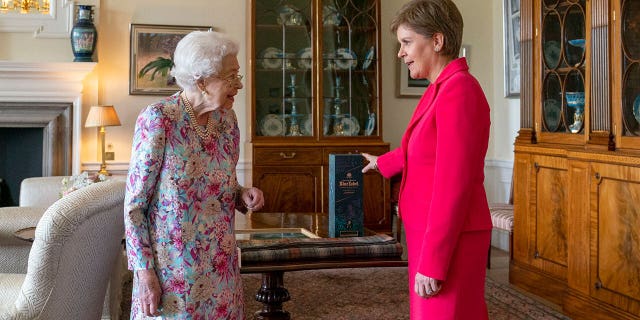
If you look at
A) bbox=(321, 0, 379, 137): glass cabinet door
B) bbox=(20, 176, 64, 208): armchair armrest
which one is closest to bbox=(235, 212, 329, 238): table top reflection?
bbox=(20, 176, 64, 208): armchair armrest

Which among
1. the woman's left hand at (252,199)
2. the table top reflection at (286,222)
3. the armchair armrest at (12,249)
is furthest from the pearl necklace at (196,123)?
the armchair armrest at (12,249)

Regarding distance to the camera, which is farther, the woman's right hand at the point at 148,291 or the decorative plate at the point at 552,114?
the decorative plate at the point at 552,114

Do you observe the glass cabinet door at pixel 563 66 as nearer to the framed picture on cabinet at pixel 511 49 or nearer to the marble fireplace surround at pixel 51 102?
the framed picture on cabinet at pixel 511 49

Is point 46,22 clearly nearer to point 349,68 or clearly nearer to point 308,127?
point 308,127

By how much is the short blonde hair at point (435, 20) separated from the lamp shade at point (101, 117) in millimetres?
4191

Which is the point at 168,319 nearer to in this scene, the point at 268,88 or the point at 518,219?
the point at 518,219

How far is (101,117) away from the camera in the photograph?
18.5 feet

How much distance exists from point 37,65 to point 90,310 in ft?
11.2

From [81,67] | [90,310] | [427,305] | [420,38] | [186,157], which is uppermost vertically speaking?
[81,67]

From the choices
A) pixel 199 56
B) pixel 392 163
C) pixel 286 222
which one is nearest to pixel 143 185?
pixel 199 56

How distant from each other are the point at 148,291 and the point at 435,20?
0.99 meters

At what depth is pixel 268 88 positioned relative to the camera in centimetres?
605

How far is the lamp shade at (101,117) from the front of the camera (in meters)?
5.61

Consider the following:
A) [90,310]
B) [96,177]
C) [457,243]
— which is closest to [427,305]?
[457,243]
